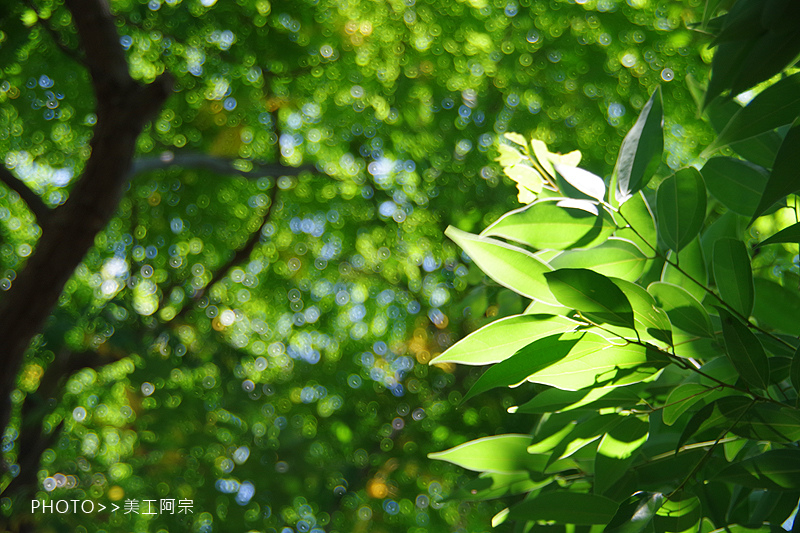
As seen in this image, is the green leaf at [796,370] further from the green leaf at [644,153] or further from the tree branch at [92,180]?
the tree branch at [92,180]

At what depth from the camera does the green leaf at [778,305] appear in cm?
39

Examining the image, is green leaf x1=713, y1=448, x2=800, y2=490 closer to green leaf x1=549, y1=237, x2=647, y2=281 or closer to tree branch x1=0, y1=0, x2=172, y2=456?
green leaf x1=549, y1=237, x2=647, y2=281

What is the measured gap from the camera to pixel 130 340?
2.14m

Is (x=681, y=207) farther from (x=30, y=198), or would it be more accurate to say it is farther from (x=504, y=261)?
(x=30, y=198)

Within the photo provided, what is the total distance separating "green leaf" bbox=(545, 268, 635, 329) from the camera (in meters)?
0.31

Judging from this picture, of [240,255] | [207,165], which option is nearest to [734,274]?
→ [207,165]

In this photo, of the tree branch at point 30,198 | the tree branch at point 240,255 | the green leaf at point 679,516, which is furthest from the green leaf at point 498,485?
the tree branch at point 240,255

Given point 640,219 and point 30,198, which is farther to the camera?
point 30,198

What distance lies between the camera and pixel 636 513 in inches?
14.7

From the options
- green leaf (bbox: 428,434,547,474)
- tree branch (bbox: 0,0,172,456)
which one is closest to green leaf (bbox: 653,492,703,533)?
green leaf (bbox: 428,434,547,474)

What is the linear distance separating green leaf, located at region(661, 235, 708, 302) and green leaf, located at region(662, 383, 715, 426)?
0.09m

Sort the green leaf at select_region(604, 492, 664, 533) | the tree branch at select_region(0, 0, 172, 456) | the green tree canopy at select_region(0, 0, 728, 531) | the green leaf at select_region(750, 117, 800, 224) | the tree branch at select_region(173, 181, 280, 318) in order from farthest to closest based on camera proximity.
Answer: the tree branch at select_region(173, 181, 280, 318)
the green tree canopy at select_region(0, 0, 728, 531)
the tree branch at select_region(0, 0, 172, 456)
the green leaf at select_region(604, 492, 664, 533)
the green leaf at select_region(750, 117, 800, 224)

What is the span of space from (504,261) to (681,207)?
143mm

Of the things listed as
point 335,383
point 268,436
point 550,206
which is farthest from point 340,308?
point 550,206
